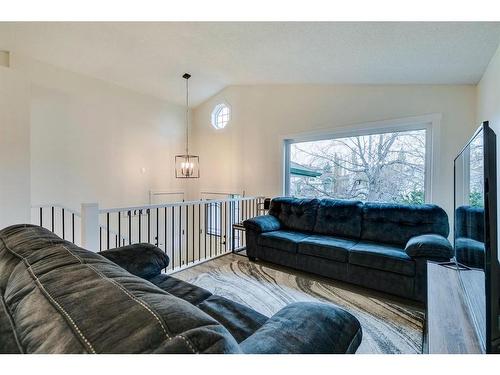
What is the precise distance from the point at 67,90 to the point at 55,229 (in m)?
2.37

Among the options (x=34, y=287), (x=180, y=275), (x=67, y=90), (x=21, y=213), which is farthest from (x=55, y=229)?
(x=34, y=287)

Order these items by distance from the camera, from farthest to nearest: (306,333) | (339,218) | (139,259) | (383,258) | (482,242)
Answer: (339,218) < (383,258) < (139,259) < (482,242) < (306,333)

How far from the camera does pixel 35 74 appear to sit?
4.03 metres

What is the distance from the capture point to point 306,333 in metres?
0.92

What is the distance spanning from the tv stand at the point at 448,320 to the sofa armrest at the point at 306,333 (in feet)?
1.29

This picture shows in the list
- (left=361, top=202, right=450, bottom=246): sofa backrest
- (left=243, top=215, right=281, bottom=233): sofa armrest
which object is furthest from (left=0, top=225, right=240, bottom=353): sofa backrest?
(left=361, top=202, right=450, bottom=246): sofa backrest

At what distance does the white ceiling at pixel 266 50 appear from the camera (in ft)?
7.07

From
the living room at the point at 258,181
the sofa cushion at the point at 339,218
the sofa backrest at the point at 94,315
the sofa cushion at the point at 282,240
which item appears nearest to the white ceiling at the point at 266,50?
the living room at the point at 258,181

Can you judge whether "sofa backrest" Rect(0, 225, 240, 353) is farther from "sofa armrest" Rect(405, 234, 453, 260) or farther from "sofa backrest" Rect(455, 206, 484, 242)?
"sofa armrest" Rect(405, 234, 453, 260)

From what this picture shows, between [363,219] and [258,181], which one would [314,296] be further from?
[258,181]

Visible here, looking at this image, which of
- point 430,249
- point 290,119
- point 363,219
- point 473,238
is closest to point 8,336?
point 473,238

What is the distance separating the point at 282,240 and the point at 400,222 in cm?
140
